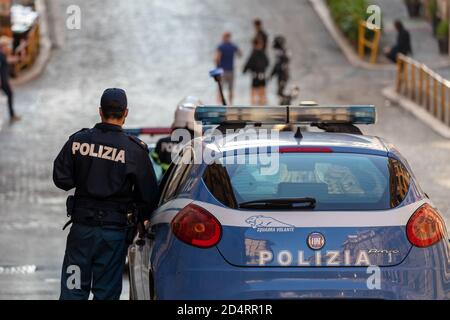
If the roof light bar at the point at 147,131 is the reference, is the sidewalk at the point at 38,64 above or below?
above

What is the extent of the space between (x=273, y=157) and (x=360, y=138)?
77 cm

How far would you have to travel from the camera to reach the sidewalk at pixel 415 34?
1346 inches

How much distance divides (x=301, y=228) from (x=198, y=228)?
0.60 m

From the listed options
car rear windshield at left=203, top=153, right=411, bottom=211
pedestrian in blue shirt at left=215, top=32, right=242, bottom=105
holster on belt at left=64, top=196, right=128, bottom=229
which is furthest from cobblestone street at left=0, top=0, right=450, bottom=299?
car rear windshield at left=203, top=153, right=411, bottom=211

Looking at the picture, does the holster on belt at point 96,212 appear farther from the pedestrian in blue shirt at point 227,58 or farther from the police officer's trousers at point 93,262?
the pedestrian in blue shirt at point 227,58

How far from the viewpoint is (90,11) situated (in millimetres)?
39344

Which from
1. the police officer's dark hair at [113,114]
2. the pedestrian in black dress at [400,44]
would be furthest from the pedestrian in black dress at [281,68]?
the police officer's dark hair at [113,114]

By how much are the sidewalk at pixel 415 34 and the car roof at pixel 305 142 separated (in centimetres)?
2435

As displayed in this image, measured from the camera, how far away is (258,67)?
29.3 m

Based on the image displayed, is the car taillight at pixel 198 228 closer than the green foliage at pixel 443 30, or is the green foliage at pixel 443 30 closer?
the car taillight at pixel 198 228

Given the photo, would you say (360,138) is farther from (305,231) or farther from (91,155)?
(91,155)

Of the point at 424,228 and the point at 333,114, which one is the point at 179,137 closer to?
the point at 333,114

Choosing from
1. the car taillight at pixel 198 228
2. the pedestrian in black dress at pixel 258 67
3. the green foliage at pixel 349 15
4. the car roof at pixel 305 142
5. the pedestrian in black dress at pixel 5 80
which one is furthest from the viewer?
the green foliage at pixel 349 15

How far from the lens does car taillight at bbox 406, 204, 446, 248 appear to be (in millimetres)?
8141
